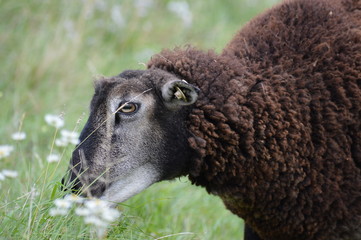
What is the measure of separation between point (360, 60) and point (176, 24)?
557 cm

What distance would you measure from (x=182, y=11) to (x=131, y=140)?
234 inches

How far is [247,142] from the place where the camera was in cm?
375

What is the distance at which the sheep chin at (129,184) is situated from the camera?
3764mm

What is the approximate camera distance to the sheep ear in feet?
12.0

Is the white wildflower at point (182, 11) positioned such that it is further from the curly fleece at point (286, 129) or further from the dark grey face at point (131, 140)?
the dark grey face at point (131, 140)

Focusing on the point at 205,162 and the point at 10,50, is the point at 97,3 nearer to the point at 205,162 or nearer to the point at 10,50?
the point at 10,50

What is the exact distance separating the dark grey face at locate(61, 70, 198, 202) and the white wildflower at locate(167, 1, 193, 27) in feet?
18.5

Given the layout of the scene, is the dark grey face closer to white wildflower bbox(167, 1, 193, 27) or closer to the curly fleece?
the curly fleece

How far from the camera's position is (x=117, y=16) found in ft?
27.9

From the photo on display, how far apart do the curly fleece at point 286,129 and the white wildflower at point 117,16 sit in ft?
15.1

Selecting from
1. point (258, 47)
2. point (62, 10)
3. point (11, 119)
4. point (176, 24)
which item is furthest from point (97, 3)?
point (258, 47)

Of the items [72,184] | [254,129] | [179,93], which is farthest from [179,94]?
[72,184]

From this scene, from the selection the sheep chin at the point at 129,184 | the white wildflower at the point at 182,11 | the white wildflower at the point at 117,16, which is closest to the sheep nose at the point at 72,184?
the sheep chin at the point at 129,184

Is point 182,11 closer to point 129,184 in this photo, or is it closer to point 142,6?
point 142,6
